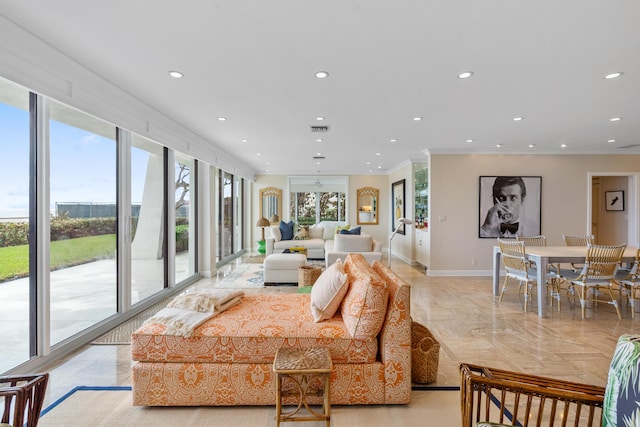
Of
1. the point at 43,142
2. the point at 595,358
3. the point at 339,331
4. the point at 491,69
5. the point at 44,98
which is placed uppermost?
the point at 491,69

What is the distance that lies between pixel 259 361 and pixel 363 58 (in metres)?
2.37

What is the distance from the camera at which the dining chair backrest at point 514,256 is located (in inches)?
169

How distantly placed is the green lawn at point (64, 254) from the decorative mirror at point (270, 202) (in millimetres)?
6847

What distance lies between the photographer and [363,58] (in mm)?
2533

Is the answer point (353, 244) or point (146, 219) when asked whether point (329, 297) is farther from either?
point (353, 244)

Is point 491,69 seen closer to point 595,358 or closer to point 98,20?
point 595,358

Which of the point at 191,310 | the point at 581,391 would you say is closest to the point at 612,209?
the point at 581,391

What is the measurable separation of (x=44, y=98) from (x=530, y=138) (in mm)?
6404

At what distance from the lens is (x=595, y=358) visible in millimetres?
2848

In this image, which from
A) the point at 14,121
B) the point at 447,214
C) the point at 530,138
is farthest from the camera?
the point at 447,214

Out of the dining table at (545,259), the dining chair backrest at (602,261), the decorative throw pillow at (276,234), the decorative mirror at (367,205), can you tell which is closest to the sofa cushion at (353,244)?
the dining table at (545,259)

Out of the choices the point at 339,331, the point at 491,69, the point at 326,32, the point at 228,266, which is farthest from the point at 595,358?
the point at 228,266

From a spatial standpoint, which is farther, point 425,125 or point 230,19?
point 425,125

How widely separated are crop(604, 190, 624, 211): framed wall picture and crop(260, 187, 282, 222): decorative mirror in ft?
28.5
